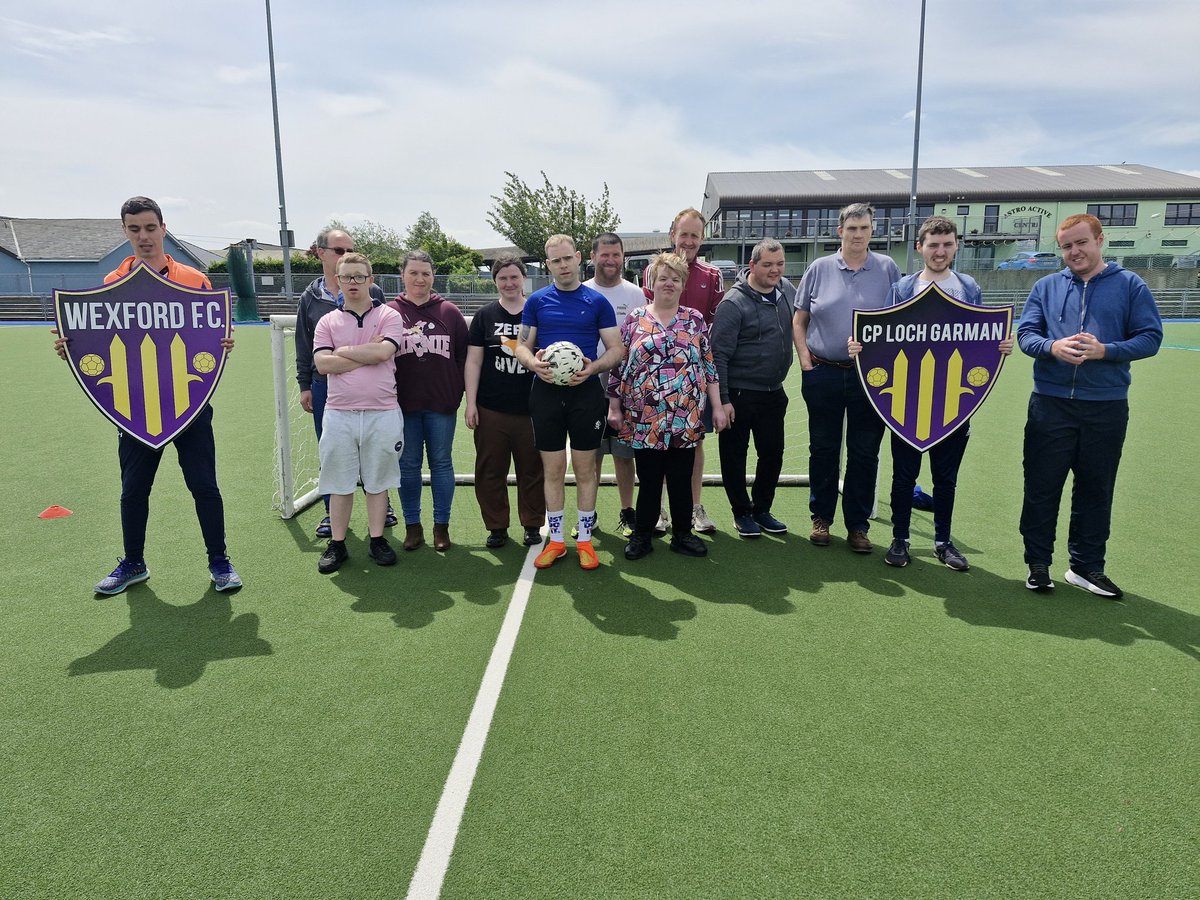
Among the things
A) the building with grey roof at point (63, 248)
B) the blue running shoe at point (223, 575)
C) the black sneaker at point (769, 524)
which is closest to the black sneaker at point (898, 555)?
the black sneaker at point (769, 524)

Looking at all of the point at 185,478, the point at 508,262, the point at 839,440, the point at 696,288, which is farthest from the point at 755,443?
the point at 185,478

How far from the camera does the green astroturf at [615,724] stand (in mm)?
2059

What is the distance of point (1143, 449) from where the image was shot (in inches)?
278

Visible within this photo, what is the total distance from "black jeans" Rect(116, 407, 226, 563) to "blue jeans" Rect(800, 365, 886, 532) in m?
3.38

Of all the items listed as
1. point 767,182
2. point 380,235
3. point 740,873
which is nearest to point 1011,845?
point 740,873

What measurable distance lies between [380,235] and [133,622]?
6450 centimetres

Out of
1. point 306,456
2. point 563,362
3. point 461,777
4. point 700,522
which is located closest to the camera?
point 461,777

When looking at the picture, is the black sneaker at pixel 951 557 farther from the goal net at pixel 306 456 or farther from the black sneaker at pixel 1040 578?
the goal net at pixel 306 456

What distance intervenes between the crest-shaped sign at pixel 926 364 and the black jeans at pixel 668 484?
1125 mm

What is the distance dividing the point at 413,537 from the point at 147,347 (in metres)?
1.80

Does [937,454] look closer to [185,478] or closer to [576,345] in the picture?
[576,345]

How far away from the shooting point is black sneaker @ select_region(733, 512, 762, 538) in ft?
15.8

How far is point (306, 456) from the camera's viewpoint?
7.17 m

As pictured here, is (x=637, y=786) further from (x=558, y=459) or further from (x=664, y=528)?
(x=664, y=528)
